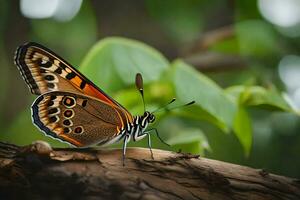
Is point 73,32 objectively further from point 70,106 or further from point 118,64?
point 70,106

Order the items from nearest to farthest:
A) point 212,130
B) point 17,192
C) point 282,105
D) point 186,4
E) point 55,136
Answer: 1. point 17,192
2. point 55,136
3. point 282,105
4. point 212,130
5. point 186,4

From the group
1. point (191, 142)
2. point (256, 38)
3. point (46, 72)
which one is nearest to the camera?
point (46, 72)

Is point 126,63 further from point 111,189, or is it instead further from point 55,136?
point 111,189

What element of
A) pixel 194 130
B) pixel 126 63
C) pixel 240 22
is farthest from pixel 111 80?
pixel 240 22

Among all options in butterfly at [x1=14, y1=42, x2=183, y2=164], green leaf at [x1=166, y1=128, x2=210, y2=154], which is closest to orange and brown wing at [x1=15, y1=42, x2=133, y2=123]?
butterfly at [x1=14, y1=42, x2=183, y2=164]

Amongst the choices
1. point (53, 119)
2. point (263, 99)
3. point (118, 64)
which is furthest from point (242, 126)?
point (53, 119)

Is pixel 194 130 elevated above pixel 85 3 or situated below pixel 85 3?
below
